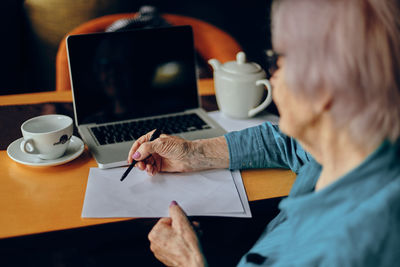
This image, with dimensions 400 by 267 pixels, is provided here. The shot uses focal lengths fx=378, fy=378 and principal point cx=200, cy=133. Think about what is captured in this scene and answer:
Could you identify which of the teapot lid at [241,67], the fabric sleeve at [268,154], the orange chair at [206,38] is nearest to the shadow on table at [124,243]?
the fabric sleeve at [268,154]

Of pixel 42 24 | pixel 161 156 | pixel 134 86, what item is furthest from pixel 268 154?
pixel 42 24

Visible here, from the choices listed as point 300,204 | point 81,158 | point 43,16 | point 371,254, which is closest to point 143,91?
point 81,158

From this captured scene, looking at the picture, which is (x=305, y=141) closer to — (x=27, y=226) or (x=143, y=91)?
(x=27, y=226)

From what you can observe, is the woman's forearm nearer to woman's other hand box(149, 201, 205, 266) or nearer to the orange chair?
woman's other hand box(149, 201, 205, 266)

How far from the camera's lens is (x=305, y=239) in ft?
2.01

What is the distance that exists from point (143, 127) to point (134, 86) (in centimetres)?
15

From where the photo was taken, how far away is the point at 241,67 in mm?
1192

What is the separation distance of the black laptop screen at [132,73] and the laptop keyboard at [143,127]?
51 mm

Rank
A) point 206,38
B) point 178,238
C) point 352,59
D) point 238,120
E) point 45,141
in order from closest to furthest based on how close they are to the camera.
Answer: point 352,59 → point 178,238 → point 45,141 → point 238,120 → point 206,38

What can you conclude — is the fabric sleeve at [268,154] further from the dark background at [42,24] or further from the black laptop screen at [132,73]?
the dark background at [42,24]

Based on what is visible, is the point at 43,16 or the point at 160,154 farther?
the point at 43,16

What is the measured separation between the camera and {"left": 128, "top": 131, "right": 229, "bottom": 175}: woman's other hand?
92 centimetres

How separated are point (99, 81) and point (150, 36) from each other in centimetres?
22

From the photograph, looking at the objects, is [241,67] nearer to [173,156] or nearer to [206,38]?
[173,156]
